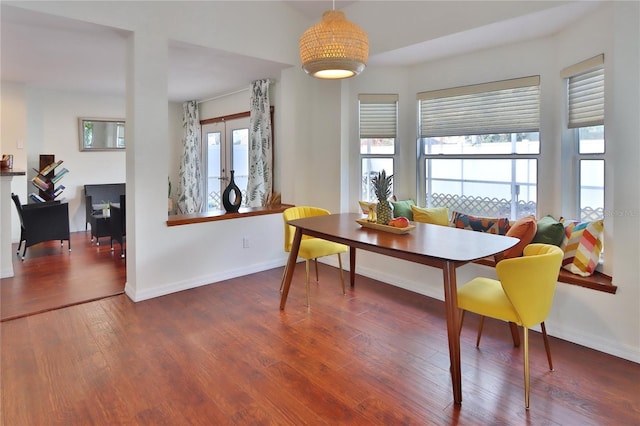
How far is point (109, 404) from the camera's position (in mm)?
1955

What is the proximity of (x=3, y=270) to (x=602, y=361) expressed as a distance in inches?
208

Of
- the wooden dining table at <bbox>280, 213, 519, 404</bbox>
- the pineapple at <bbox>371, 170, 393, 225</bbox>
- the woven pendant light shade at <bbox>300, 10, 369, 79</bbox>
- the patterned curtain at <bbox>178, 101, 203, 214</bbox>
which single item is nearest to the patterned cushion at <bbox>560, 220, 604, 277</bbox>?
the wooden dining table at <bbox>280, 213, 519, 404</bbox>

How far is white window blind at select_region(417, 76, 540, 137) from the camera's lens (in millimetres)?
3418

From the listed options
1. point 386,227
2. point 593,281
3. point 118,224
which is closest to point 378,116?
point 386,227

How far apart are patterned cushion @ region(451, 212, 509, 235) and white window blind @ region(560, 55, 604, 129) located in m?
0.94

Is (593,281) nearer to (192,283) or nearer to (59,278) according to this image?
(192,283)

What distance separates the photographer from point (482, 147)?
3797 millimetres

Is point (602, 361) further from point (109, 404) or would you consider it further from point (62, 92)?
point (62, 92)

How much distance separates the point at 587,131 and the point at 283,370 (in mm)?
2936

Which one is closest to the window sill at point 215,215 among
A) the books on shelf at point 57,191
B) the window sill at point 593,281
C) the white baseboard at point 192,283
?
the white baseboard at point 192,283

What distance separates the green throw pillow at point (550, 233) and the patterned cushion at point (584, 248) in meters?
0.06

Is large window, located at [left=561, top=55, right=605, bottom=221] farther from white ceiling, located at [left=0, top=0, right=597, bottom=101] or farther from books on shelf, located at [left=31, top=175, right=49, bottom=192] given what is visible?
books on shelf, located at [left=31, top=175, right=49, bottom=192]

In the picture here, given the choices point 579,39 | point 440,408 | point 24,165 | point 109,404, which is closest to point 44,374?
point 109,404

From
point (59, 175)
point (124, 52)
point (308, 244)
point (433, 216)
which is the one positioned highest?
point (124, 52)
